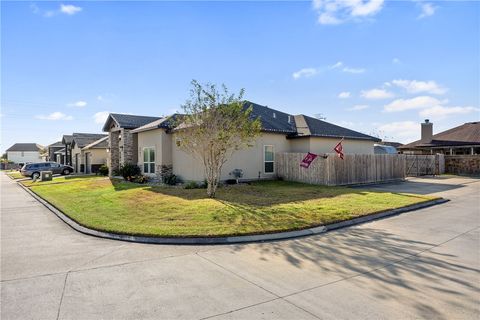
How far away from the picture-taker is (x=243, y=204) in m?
11.8

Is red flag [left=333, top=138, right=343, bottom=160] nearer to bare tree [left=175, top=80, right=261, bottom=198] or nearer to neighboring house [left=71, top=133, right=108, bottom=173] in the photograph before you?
bare tree [left=175, top=80, right=261, bottom=198]

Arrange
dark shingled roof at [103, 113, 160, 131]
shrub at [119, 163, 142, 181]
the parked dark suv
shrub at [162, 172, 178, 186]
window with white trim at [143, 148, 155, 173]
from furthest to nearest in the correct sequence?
the parked dark suv → dark shingled roof at [103, 113, 160, 131] → shrub at [119, 163, 142, 181] → window with white trim at [143, 148, 155, 173] → shrub at [162, 172, 178, 186]

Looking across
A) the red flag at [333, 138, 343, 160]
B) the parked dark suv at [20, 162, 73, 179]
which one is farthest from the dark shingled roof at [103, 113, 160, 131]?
the red flag at [333, 138, 343, 160]

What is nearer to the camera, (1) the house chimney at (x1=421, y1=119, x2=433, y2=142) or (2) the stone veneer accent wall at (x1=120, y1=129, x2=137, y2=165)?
(2) the stone veneer accent wall at (x1=120, y1=129, x2=137, y2=165)

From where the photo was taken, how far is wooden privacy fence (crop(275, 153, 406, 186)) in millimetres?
18094

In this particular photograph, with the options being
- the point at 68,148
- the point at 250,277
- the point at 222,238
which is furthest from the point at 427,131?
the point at 68,148

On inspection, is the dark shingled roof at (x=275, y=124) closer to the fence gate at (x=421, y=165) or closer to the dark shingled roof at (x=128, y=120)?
the dark shingled roof at (x=128, y=120)

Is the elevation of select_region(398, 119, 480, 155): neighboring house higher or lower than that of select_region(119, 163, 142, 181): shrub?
higher

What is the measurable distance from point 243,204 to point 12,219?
8.05 metres

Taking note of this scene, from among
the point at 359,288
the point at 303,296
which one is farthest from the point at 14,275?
the point at 359,288

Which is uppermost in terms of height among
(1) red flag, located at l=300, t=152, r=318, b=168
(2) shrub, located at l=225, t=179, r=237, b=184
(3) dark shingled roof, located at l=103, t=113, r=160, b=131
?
(3) dark shingled roof, located at l=103, t=113, r=160, b=131

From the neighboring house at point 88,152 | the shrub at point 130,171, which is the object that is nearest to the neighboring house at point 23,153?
the neighboring house at point 88,152

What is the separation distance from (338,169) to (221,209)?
10.1 meters

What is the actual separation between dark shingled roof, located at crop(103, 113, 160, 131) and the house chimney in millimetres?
30318
